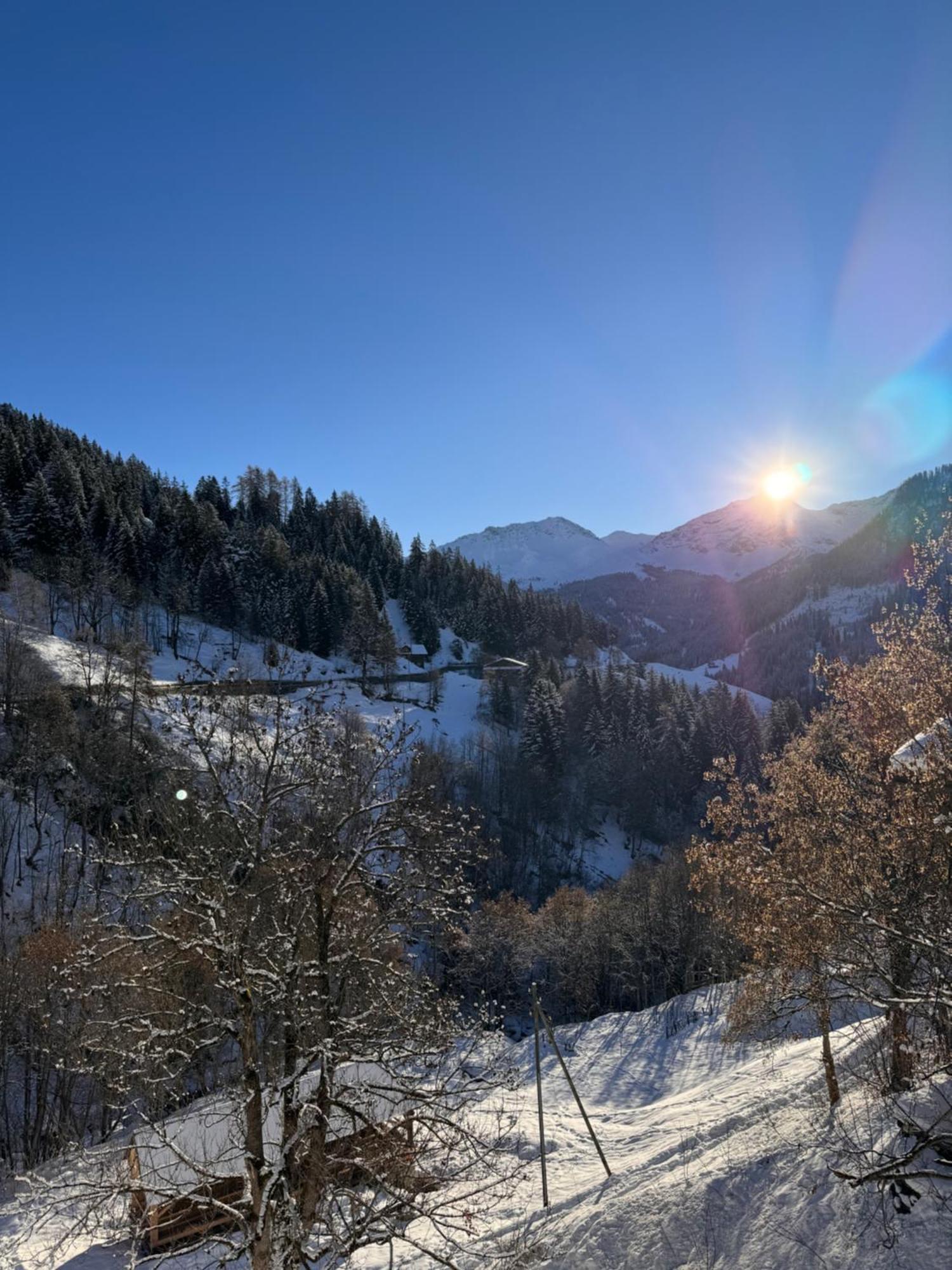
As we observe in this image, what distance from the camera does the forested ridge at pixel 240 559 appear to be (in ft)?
212

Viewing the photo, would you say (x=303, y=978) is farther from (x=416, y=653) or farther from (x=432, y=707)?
(x=416, y=653)

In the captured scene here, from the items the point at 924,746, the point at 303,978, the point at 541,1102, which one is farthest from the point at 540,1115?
the point at 924,746

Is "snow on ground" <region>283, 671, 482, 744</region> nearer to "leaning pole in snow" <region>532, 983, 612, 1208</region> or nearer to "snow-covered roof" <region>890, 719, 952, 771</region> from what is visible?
"leaning pole in snow" <region>532, 983, 612, 1208</region>

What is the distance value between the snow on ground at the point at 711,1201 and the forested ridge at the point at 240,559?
53796mm

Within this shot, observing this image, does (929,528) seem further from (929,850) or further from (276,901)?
(276,901)

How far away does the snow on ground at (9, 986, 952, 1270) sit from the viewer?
23.8 feet

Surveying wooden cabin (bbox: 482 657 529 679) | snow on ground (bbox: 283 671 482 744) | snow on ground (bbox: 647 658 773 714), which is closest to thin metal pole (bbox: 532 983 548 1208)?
snow on ground (bbox: 283 671 482 744)

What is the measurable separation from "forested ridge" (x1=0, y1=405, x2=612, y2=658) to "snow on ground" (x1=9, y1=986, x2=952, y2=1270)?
5380 centimetres

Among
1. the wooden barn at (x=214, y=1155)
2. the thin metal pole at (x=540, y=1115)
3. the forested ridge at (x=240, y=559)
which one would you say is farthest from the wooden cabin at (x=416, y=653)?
the thin metal pole at (x=540, y=1115)

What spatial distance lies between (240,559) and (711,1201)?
269 feet

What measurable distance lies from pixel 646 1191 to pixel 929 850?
6.65m

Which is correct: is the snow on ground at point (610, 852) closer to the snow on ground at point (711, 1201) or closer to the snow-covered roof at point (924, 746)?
the snow on ground at point (711, 1201)

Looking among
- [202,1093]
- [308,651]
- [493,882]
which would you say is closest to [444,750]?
[493,882]

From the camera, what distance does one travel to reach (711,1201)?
880cm
